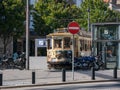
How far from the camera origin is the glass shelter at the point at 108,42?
32.0m

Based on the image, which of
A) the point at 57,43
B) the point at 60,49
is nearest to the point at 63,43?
the point at 57,43

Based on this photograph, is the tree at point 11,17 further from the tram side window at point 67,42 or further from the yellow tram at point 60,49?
the tram side window at point 67,42

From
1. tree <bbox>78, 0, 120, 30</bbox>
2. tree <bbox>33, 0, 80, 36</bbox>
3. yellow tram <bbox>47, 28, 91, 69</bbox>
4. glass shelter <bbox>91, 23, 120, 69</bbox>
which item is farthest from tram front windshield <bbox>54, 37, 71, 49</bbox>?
tree <bbox>78, 0, 120, 30</bbox>

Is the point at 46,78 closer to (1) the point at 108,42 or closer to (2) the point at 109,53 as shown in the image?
(2) the point at 109,53

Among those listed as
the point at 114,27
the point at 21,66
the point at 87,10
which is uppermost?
the point at 87,10

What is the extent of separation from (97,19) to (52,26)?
23.9ft

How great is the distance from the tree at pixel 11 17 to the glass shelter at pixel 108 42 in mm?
18672

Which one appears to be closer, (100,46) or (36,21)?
(100,46)

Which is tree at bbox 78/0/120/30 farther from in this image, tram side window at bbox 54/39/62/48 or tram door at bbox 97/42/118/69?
tram side window at bbox 54/39/62/48

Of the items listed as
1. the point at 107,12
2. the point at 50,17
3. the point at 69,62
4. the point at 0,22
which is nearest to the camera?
the point at 69,62

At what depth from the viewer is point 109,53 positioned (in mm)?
32250

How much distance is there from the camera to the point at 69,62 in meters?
31.3

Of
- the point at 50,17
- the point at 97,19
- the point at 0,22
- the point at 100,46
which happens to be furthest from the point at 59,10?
the point at 100,46

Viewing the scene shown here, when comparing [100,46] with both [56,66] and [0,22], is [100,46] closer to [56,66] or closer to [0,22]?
[56,66]
